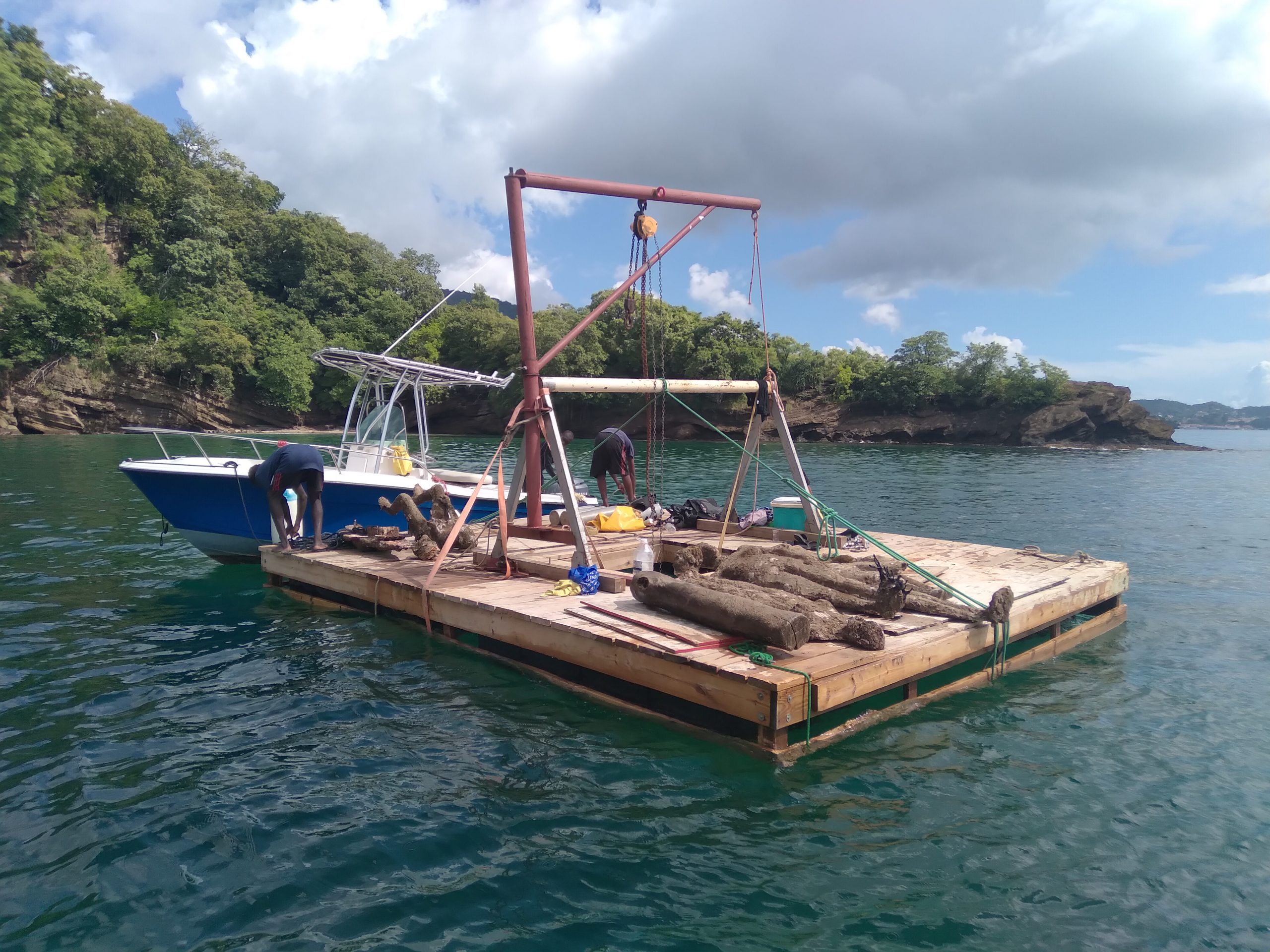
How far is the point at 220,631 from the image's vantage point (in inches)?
391

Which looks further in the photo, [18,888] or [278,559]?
[278,559]

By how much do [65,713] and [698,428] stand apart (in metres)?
56.3

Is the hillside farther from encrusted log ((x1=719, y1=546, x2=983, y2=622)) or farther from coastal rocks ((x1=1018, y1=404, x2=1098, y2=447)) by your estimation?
encrusted log ((x1=719, y1=546, x2=983, y2=622))

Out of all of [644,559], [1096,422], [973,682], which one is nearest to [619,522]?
[644,559]

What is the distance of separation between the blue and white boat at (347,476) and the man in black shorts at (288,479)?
0.61 metres

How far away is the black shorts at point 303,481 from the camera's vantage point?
11.4m

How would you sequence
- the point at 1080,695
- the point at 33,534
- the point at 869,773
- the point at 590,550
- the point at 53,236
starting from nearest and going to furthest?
the point at 869,773 → the point at 1080,695 → the point at 590,550 → the point at 33,534 → the point at 53,236

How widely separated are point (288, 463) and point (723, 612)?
24.0 ft

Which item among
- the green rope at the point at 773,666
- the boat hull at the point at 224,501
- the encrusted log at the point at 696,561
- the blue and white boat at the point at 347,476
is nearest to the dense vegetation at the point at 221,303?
the blue and white boat at the point at 347,476

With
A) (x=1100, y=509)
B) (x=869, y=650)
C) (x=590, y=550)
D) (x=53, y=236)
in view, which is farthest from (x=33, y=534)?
(x=53, y=236)

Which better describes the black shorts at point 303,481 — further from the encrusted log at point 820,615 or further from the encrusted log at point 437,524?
the encrusted log at point 820,615

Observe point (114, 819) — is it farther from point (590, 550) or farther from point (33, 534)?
point (33, 534)

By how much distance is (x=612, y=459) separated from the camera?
14.2m

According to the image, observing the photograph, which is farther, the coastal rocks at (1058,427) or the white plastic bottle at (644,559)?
the coastal rocks at (1058,427)
